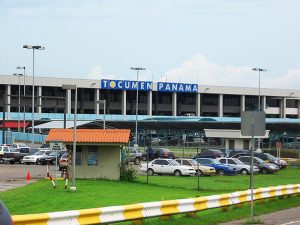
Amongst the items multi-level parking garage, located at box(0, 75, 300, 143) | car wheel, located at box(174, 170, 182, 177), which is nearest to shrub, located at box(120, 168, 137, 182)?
car wheel, located at box(174, 170, 182, 177)

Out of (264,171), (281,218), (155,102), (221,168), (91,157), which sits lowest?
(264,171)

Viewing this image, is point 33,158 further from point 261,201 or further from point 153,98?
point 153,98

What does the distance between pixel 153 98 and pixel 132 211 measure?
11066 cm

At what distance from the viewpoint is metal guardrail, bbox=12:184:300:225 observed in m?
12.2

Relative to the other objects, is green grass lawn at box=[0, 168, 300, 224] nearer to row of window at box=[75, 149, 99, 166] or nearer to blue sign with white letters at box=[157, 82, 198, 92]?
row of window at box=[75, 149, 99, 166]

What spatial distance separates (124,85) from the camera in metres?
115

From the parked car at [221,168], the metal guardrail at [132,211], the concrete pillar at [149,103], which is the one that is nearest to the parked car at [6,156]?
the parked car at [221,168]

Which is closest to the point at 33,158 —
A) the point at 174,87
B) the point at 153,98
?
the point at 174,87

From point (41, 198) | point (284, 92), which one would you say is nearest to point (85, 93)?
point (284, 92)

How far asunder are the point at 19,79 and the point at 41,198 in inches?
3237

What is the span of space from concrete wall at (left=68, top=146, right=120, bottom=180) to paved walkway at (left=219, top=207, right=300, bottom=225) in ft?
60.2

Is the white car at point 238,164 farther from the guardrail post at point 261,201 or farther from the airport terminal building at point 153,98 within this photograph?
the airport terminal building at point 153,98

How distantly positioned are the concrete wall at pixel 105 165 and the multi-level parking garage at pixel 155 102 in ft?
190

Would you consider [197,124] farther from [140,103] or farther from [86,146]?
[86,146]
